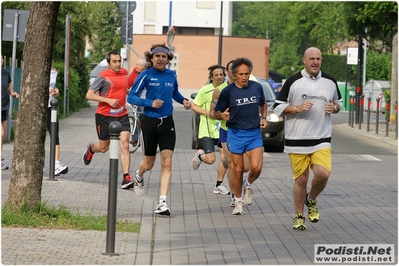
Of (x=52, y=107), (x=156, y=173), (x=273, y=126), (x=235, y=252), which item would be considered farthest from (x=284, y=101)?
(x=273, y=126)

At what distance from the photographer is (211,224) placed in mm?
10211

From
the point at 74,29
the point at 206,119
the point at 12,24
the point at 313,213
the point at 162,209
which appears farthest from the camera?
the point at 74,29

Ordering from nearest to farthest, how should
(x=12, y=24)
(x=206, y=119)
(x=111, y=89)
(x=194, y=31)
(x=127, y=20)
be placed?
(x=111, y=89)
(x=206, y=119)
(x=12, y=24)
(x=127, y=20)
(x=194, y=31)

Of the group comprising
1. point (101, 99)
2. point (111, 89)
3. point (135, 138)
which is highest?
point (111, 89)

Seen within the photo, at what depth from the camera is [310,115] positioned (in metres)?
10.1

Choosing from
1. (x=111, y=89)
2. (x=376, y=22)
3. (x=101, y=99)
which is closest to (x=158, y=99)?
(x=101, y=99)

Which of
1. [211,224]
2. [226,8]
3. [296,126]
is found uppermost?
[226,8]

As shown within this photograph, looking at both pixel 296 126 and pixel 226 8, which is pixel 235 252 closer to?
pixel 296 126

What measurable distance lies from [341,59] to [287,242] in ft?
232

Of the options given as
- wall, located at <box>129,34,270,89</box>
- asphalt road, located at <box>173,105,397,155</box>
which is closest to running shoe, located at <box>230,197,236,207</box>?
asphalt road, located at <box>173,105,397,155</box>

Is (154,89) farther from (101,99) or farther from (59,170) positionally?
(59,170)

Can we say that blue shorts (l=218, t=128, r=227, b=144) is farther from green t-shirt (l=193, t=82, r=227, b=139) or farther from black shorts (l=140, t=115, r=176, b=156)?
black shorts (l=140, t=115, r=176, b=156)

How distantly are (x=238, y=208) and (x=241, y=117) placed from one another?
103cm

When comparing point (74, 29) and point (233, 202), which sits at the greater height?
point (74, 29)
